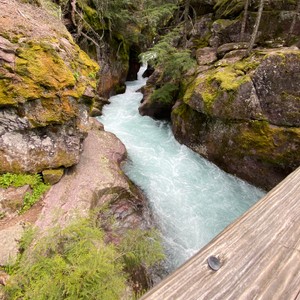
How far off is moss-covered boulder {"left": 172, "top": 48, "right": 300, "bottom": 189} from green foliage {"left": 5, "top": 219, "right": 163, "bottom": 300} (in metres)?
5.83

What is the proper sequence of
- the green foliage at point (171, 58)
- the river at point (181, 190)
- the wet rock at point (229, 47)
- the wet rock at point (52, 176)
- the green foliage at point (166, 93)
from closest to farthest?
1. the wet rock at point (52, 176)
2. the river at point (181, 190)
3. the green foliage at point (171, 58)
4. the wet rock at point (229, 47)
5. the green foliage at point (166, 93)

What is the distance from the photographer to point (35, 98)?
5.61 m

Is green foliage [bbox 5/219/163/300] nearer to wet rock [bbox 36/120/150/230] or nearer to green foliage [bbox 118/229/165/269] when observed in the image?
green foliage [bbox 118/229/165/269]

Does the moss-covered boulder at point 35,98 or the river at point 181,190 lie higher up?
the moss-covered boulder at point 35,98

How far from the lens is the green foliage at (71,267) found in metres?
2.74

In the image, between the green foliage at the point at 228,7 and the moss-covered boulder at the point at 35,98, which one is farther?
the green foliage at the point at 228,7

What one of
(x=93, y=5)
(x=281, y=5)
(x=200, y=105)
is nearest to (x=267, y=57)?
(x=200, y=105)

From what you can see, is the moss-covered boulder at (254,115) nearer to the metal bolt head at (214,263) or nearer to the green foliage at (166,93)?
the green foliage at (166,93)

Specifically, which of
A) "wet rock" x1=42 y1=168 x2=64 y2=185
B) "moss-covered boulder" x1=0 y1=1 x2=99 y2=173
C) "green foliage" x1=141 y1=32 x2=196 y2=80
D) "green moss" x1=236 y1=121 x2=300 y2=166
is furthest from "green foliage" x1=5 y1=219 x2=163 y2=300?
"green foliage" x1=141 y1=32 x2=196 y2=80

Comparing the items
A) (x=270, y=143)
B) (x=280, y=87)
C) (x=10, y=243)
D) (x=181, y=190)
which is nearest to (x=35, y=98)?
(x=10, y=243)

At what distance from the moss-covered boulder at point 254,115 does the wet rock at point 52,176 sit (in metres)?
6.32

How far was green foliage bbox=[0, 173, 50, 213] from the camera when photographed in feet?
17.4

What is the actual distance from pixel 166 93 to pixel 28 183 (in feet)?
28.6

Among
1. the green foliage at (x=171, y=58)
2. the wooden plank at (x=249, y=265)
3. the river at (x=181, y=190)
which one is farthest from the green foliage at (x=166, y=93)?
the wooden plank at (x=249, y=265)
